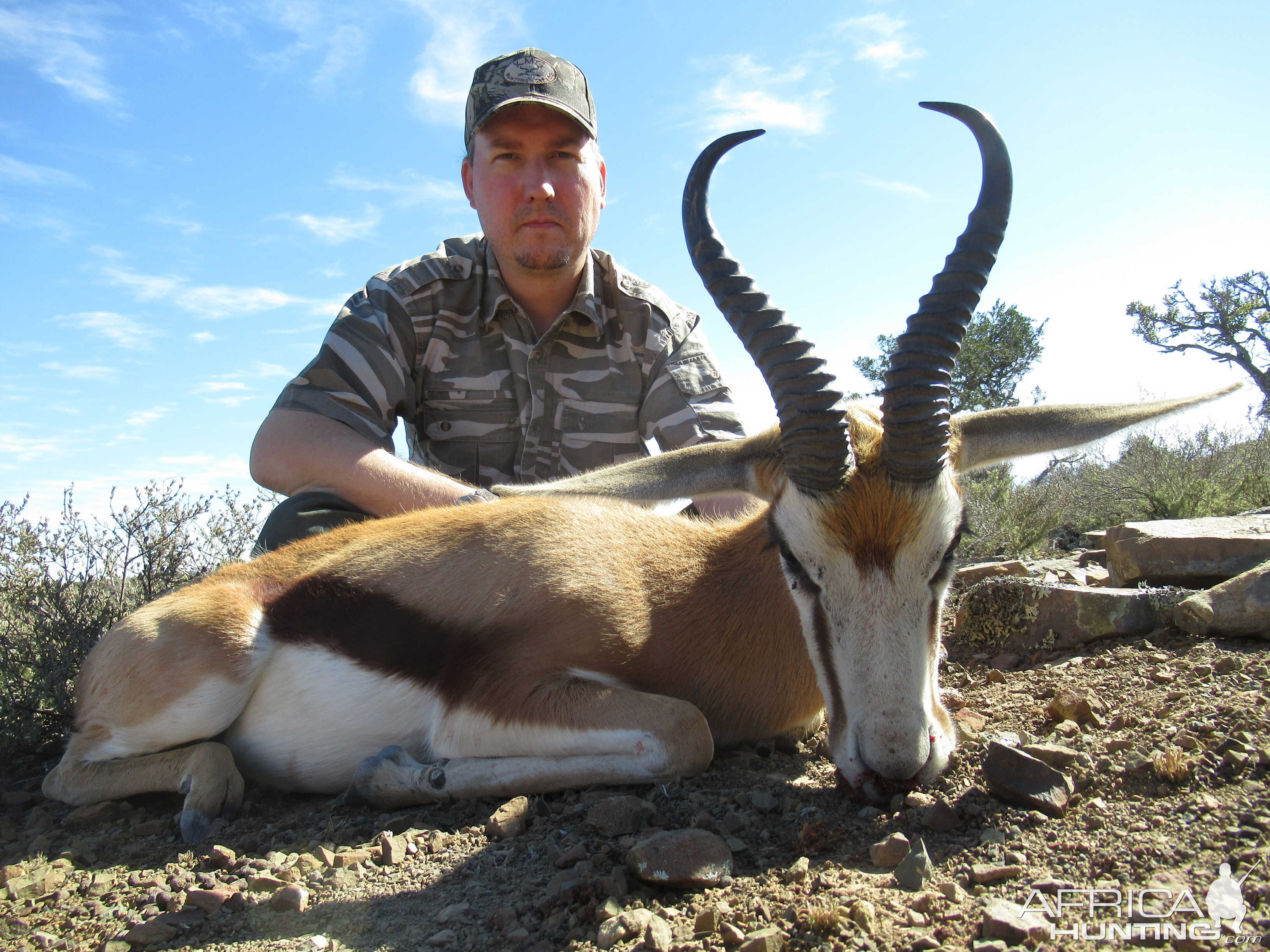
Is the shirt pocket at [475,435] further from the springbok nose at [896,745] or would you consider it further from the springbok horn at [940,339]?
the springbok nose at [896,745]

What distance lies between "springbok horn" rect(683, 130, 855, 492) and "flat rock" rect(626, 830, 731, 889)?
137 centimetres

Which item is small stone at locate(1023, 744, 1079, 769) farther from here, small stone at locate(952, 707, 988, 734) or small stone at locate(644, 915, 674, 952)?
small stone at locate(644, 915, 674, 952)

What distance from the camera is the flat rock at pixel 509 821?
3029 mm

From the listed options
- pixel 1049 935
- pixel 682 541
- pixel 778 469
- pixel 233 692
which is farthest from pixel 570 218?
pixel 1049 935

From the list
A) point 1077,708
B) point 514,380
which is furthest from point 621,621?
point 514,380

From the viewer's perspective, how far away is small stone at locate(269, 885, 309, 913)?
8.62 feet

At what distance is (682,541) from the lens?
430 centimetres

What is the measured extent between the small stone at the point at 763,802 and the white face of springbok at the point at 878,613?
0.30 m

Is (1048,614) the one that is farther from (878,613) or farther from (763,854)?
(763,854)

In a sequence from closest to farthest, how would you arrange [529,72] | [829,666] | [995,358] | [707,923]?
1. [707,923]
2. [829,666]
3. [529,72]
4. [995,358]

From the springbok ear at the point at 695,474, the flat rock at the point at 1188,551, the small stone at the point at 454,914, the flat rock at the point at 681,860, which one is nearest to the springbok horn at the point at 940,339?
the springbok ear at the point at 695,474

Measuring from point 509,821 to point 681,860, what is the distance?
929 millimetres

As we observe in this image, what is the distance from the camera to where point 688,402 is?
650 cm

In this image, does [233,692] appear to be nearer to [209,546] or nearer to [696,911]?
[696,911]
